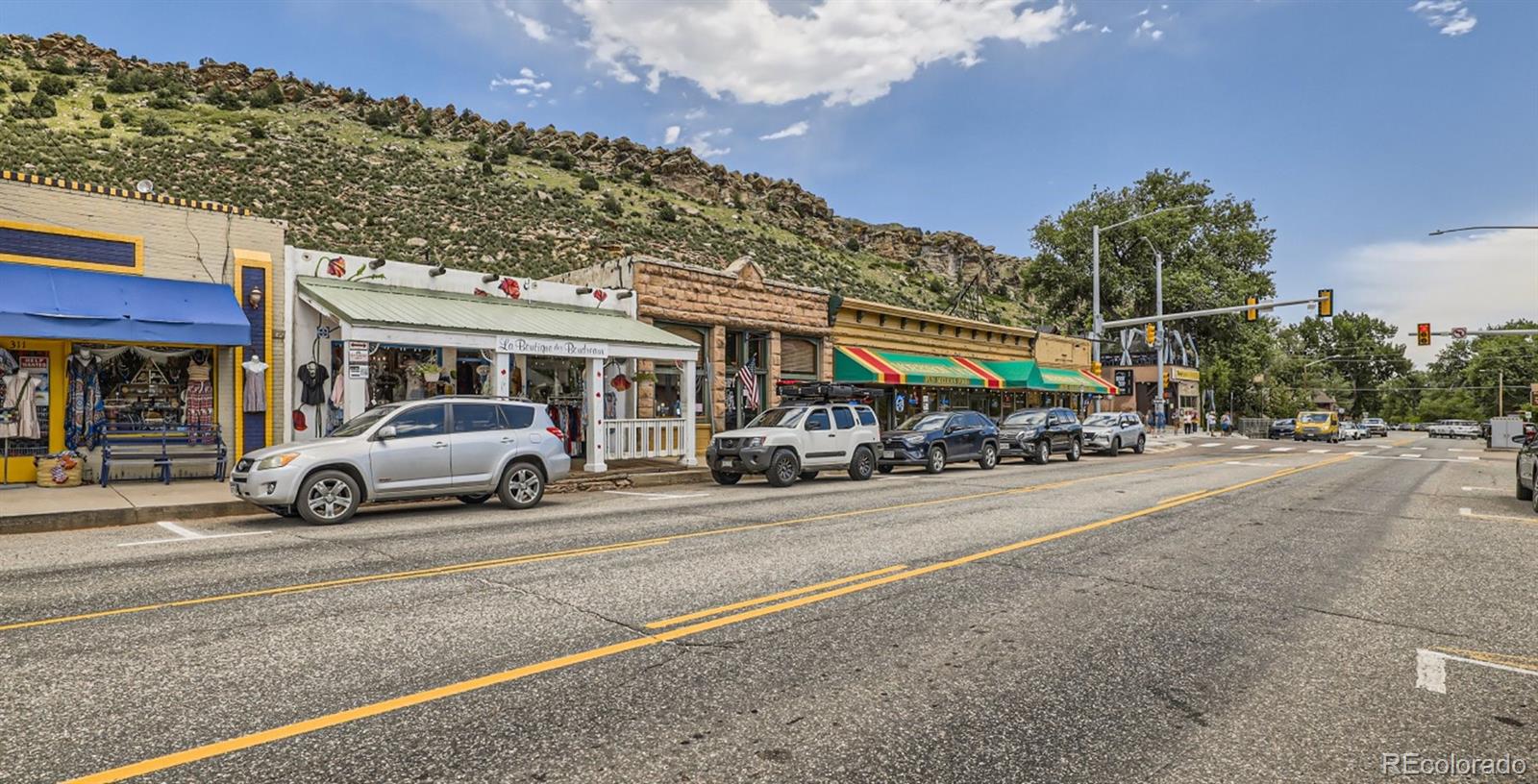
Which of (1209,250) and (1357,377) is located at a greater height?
(1209,250)

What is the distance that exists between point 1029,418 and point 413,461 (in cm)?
1959

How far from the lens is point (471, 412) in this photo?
12.0 meters

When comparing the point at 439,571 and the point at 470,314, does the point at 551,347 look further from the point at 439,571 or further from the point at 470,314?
the point at 439,571

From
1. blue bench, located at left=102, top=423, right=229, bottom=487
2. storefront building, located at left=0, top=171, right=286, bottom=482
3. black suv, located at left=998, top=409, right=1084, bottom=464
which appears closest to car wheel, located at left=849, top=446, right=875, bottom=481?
black suv, located at left=998, top=409, right=1084, bottom=464

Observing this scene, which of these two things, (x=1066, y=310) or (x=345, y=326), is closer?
(x=345, y=326)

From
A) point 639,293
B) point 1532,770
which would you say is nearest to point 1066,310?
point 639,293

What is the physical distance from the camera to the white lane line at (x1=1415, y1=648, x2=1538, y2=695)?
446 centimetres

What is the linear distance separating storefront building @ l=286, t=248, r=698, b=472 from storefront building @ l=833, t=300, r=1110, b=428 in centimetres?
751

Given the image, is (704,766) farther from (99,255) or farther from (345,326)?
(99,255)

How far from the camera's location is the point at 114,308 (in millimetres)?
12969

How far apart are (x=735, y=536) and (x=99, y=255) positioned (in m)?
12.7

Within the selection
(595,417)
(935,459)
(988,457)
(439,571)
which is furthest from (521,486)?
(988,457)

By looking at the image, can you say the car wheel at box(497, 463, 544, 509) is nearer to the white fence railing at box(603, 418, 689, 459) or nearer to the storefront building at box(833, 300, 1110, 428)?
the white fence railing at box(603, 418, 689, 459)

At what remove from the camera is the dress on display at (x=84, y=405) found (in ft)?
44.2
